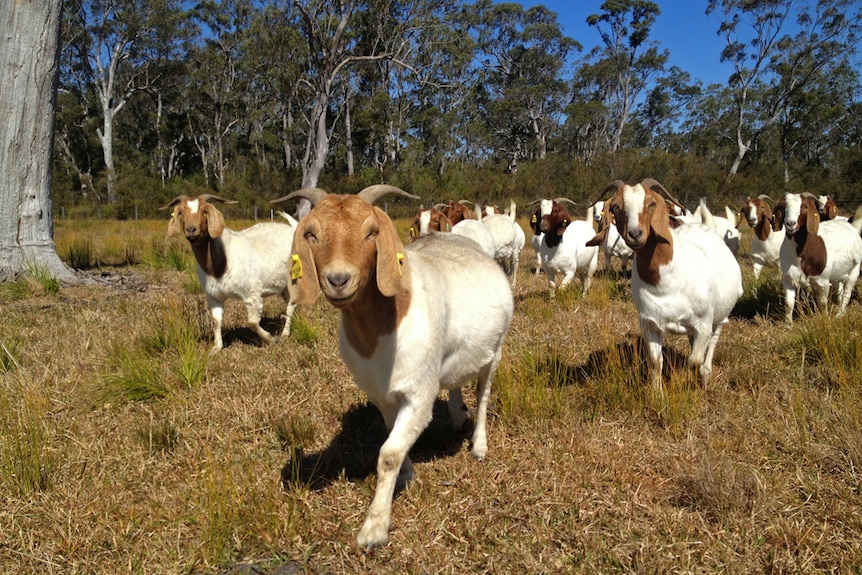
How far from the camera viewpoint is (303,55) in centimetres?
2905

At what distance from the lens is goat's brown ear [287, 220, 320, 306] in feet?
8.46

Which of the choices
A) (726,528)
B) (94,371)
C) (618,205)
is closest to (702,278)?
(618,205)

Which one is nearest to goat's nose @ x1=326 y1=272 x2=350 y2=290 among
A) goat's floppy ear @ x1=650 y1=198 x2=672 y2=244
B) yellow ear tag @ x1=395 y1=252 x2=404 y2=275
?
yellow ear tag @ x1=395 y1=252 x2=404 y2=275

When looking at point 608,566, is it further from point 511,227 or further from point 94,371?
point 511,227

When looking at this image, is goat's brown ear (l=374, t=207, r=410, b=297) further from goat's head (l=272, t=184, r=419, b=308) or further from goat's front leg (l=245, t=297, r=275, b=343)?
goat's front leg (l=245, t=297, r=275, b=343)

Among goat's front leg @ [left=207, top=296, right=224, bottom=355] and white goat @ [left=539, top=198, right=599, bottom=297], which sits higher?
white goat @ [left=539, top=198, right=599, bottom=297]

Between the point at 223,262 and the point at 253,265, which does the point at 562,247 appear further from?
the point at 223,262

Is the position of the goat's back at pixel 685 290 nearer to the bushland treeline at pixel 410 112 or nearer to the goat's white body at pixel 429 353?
the goat's white body at pixel 429 353

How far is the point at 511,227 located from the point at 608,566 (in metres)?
9.35

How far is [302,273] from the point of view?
2.59 m

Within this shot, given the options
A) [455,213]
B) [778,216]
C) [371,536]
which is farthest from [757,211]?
[371,536]

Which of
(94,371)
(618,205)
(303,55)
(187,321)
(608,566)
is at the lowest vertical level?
(608,566)

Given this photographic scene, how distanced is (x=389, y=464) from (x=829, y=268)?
6.63 metres

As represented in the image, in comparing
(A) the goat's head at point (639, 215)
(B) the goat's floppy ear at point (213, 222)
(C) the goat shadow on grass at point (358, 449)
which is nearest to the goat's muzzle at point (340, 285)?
(C) the goat shadow on grass at point (358, 449)
